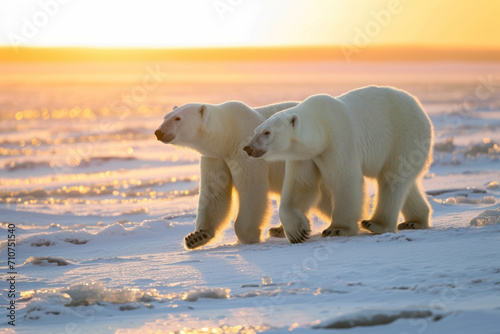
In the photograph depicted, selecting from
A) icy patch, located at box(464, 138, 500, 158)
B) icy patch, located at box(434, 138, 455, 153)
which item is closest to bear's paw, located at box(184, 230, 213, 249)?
icy patch, located at box(464, 138, 500, 158)

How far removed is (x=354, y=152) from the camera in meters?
5.82

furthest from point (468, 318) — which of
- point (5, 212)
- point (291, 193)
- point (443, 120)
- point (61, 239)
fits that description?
point (443, 120)

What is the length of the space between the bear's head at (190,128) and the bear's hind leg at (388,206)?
1426mm

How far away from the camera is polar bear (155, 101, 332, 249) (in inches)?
242

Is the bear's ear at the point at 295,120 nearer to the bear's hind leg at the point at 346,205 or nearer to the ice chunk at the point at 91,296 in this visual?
the bear's hind leg at the point at 346,205

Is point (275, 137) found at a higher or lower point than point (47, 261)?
higher

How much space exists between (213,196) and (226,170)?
25cm

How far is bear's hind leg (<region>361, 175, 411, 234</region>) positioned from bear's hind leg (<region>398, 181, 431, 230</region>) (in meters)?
0.35

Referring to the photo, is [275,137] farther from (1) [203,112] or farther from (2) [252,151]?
(1) [203,112]

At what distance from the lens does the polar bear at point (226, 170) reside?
20.2ft

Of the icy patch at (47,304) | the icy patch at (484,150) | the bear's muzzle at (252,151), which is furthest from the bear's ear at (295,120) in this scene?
the icy patch at (484,150)

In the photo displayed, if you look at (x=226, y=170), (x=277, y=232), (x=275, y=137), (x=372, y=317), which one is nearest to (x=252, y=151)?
(x=275, y=137)

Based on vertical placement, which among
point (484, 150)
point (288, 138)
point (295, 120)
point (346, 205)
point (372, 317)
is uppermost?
point (295, 120)

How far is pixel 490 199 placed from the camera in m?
7.58
